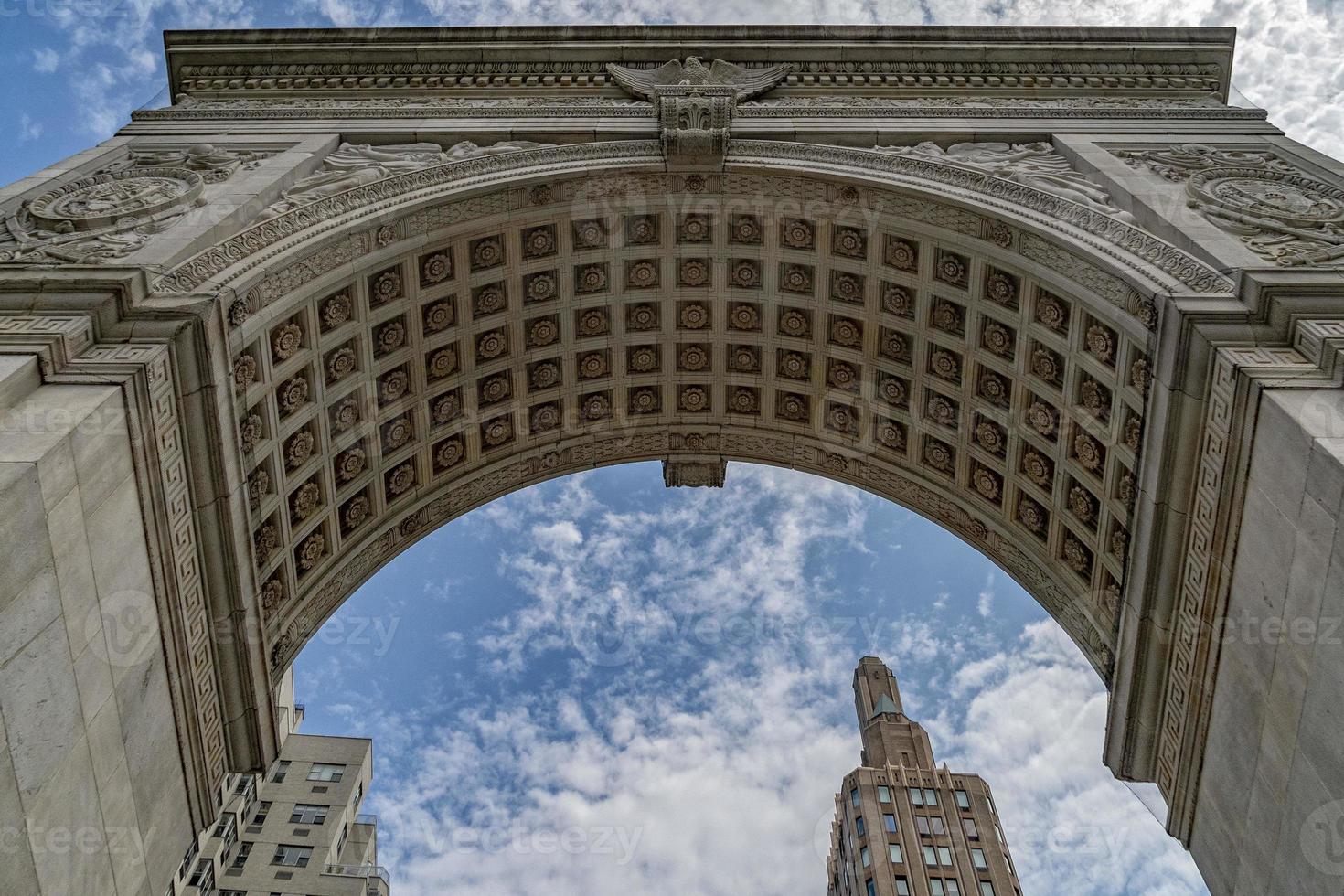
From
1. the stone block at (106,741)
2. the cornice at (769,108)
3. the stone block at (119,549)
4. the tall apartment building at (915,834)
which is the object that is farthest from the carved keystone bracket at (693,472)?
the tall apartment building at (915,834)

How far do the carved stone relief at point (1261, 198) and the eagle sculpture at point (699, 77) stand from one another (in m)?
8.18

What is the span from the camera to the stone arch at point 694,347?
1697cm

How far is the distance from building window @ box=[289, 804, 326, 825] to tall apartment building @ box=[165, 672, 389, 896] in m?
0.06

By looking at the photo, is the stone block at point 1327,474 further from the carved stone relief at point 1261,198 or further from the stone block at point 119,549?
the stone block at point 119,549

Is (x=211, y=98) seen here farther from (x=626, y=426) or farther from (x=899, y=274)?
(x=899, y=274)

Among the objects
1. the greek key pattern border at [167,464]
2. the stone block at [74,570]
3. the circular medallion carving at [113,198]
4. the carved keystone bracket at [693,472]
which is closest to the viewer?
the stone block at [74,570]

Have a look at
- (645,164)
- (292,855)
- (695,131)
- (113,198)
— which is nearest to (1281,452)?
(695,131)

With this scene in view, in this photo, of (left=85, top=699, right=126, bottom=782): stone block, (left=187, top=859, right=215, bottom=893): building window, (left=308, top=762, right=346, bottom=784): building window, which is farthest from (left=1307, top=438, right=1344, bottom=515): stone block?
(left=308, top=762, right=346, bottom=784): building window

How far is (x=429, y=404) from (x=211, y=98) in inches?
383

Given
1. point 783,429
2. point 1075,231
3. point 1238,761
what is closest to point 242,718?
point 783,429

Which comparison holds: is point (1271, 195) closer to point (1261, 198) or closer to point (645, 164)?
point (1261, 198)

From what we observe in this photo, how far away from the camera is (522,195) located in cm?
1997

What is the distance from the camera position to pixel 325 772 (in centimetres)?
6450

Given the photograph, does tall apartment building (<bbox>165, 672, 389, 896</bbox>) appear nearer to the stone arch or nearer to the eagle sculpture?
the stone arch
